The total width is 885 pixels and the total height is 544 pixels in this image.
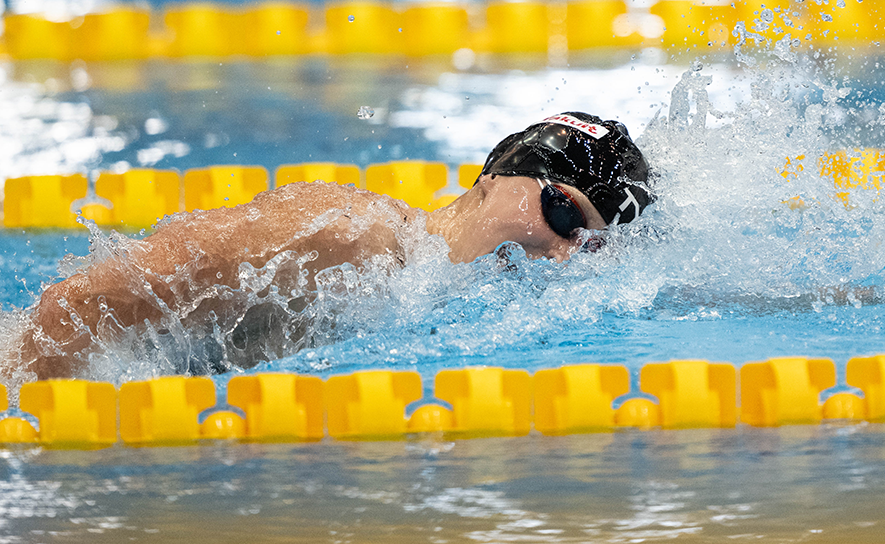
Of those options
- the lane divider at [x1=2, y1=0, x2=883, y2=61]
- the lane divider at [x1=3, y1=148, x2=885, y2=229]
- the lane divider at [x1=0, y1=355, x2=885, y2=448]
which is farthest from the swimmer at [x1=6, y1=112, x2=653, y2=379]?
the lane divider at [x1=2, y1=0, x2=883, y2=61]

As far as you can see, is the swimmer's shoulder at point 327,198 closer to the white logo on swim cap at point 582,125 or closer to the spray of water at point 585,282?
the spray of water at point 585,282

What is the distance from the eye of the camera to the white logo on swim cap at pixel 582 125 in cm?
233

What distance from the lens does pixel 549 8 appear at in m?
5.31

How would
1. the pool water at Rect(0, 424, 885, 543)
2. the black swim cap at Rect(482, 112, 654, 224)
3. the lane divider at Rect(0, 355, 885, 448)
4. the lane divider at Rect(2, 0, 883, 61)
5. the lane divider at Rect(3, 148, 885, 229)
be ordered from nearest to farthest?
the pool water at Rect(0, 424, 885, 543) < the lane divider at Rect(0, 355, 885, 448) < the black swim cap at Rect(482, 112, 654, 224) < the lane divider at Rect(3, 148, 885, 229) < the lane divider at Rect(2, 0, 883, 61)

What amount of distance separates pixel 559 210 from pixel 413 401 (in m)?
0.62

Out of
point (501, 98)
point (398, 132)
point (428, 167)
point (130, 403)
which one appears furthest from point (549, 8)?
point (130, 403)

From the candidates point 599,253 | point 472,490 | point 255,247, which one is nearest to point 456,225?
point 599,253

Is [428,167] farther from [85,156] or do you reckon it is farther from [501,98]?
[85,156]

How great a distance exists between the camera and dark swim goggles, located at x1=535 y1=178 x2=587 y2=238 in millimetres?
2164

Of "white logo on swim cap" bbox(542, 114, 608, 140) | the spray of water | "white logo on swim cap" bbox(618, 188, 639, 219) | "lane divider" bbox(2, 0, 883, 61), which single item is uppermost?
"lane divider" bbox(2, 0, 883, 61)

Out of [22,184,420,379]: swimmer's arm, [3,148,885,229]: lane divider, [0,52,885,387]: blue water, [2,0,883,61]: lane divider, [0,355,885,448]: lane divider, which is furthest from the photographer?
[2,0,883,61]: lane divider

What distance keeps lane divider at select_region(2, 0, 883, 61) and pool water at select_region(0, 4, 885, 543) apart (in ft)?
3.81

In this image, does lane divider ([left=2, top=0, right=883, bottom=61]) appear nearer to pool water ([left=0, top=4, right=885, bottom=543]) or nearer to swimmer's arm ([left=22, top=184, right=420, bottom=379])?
pool water ([left=0, top=4, right=885, bottom=543])

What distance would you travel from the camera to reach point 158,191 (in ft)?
12.1
